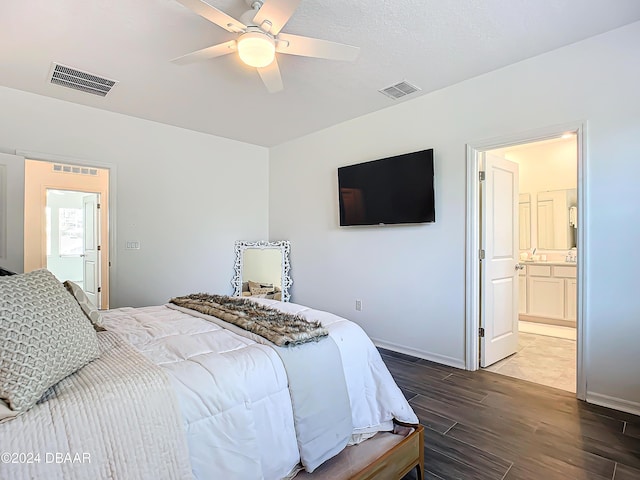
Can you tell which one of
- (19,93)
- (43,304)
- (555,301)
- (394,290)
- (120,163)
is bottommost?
(555,301)

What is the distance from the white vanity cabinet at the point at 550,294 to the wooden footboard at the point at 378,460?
4.29 meters

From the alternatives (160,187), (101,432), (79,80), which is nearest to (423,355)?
(101,432)

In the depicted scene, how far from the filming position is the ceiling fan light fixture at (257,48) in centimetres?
201

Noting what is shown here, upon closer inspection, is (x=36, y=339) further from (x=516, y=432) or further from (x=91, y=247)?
(x=91, y=247)

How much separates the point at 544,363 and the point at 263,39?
12.6ft

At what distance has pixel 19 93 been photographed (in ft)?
11.0

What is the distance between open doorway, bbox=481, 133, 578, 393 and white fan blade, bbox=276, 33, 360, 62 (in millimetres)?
3286

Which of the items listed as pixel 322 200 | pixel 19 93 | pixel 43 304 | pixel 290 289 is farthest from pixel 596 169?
pixel 19 93

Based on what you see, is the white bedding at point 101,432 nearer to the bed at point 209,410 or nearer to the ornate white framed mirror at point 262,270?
the bed at point 209,410

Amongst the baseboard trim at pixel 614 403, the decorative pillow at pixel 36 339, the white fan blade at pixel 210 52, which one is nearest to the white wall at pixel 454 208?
the baseboard trim at pixel 614 403

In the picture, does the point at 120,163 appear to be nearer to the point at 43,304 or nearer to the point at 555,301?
the point at 43,304

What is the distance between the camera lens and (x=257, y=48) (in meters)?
2.05

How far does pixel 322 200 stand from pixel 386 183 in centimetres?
115

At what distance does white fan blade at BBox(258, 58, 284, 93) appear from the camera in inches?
93.0
